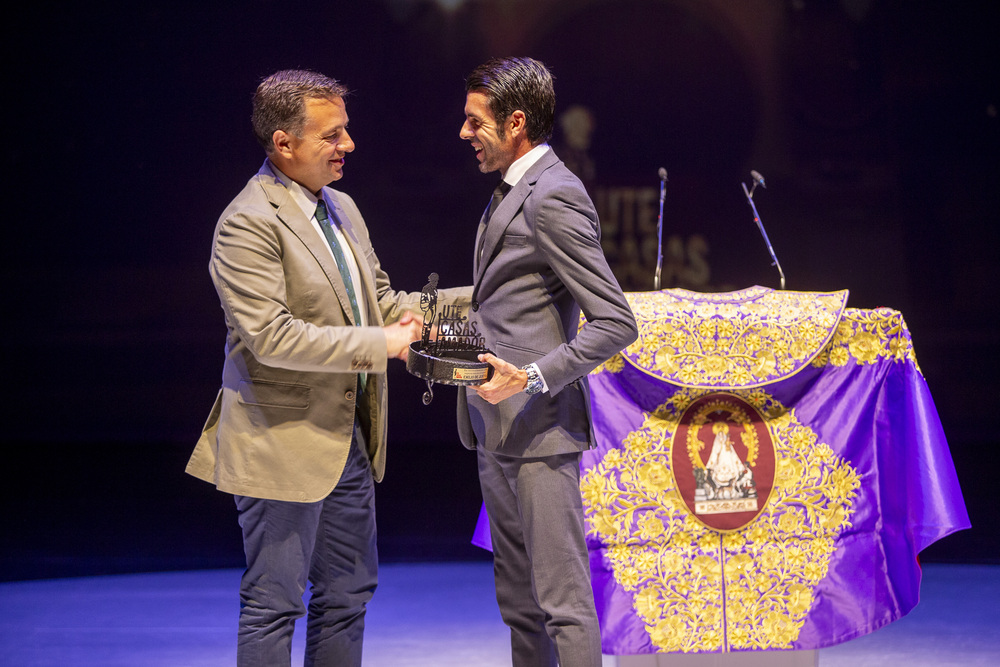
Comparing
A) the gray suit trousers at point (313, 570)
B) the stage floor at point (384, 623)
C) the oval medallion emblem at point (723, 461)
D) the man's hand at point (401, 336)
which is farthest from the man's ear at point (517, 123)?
the stage floor at point (384, 623)

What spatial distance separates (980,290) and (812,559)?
12.3 ft

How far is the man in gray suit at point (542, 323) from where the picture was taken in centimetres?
172

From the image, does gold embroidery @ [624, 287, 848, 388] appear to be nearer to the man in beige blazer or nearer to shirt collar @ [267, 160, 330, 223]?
the man in beige blazer

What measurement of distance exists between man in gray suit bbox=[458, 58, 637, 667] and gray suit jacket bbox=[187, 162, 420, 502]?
0.94 ft

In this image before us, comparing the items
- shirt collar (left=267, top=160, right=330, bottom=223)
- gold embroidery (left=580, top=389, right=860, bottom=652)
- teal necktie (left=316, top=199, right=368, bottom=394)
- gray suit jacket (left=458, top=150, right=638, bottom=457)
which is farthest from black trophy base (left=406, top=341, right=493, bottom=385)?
gold embroidery (left=580, top=389, right=860, bottom=652)

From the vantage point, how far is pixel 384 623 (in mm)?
3193

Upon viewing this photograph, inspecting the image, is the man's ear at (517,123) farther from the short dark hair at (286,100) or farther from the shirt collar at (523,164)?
the short dark hair at (286,100)

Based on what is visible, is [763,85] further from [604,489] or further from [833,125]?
[604,489]

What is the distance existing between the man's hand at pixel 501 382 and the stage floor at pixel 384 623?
4.56ft

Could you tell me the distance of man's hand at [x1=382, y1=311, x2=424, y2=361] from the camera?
188 cm

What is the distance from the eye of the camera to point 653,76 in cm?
512

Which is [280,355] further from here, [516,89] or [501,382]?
[516,89]

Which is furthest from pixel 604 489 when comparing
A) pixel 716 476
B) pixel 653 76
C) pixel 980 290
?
pixel 980 290

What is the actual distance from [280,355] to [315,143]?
1.55ft
